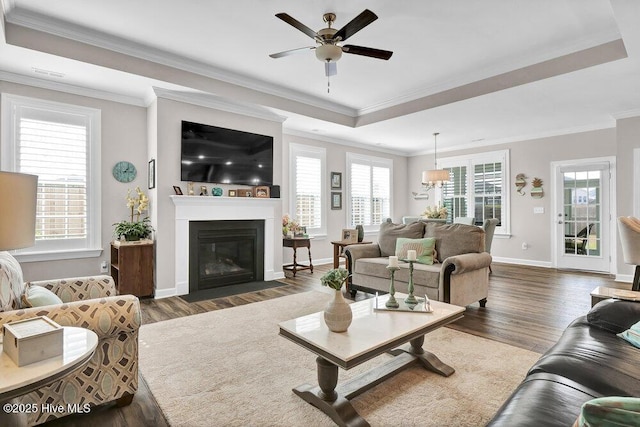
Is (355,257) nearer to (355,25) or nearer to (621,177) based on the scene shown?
(355,25)

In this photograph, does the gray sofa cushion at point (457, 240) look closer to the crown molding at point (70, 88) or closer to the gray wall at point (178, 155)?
the gray wall at point (178, 155)

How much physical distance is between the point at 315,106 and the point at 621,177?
16.1 ft

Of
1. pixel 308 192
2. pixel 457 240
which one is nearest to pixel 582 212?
pixel 457 240

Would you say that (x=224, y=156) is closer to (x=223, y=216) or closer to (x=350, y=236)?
(x=223, y=216)

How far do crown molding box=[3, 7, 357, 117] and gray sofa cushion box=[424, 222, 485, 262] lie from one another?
2870 mm

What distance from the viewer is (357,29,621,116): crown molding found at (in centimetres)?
335

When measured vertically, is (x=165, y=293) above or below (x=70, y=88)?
below

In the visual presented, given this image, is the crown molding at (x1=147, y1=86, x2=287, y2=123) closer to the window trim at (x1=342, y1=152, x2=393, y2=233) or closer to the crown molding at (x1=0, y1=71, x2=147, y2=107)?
the crown molding at (x1=0, y1=71, x2=147, y2=107)

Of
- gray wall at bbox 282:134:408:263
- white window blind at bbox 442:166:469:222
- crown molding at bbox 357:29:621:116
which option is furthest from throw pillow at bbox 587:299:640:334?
white window blind at bbox 442:166:469:222

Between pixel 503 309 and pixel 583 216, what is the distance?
3.77m

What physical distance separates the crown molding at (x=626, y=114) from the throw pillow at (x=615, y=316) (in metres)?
4.67

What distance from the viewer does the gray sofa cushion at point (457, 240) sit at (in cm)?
375

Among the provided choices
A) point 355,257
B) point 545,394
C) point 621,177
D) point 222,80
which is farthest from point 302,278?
point 621,177

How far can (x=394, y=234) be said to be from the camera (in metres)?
4.37
